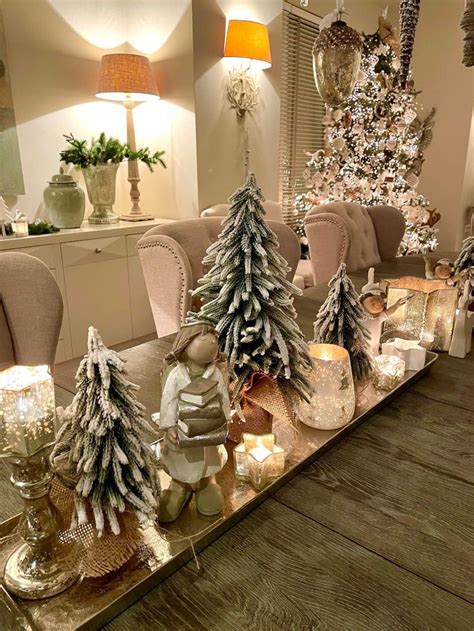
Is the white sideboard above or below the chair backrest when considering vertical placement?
below

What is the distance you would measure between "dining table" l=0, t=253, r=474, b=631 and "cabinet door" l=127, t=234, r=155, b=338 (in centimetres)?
249

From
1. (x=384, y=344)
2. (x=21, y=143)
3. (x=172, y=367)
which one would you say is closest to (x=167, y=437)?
(x=172, y=367)

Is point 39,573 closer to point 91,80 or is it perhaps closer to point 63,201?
point 63,201

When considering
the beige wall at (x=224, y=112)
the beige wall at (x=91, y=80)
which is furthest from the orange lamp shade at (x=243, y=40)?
the beige wall at (x=91, y=80)

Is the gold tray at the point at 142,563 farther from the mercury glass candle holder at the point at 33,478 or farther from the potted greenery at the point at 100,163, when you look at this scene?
the potted greenery at the point at 100,163

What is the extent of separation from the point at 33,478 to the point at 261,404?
0.37 meters

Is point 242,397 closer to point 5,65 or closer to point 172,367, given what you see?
point 172,367

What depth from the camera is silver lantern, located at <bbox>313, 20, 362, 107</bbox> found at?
154 cm

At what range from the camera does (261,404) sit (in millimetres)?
776

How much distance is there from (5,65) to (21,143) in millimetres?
441

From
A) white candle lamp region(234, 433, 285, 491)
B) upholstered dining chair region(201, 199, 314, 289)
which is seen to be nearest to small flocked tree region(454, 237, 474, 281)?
white candle lamp region(234, 433, 285, 491)

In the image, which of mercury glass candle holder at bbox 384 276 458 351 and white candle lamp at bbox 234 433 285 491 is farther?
mercury glass candle holder at bbox 384 276 458 351

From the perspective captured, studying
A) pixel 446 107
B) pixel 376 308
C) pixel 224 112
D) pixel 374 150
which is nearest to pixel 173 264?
pixel 376 308

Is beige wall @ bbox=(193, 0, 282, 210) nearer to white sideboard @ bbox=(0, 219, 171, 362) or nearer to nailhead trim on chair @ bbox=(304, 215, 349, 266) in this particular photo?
white sideboard @ bbox=(0, 219, 171, 362)
